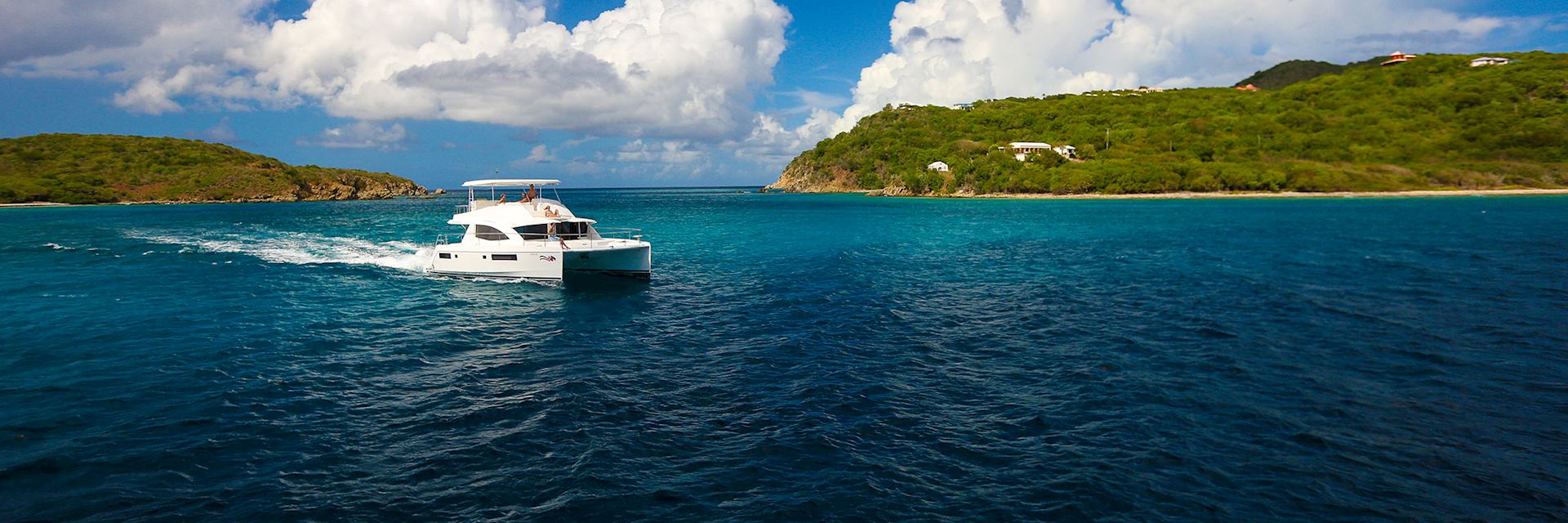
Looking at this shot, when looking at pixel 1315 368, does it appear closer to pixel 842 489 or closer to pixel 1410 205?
pixel 842 489

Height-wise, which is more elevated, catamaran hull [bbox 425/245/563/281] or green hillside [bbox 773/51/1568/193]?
green hillside [bbox 773/51/1568/193]

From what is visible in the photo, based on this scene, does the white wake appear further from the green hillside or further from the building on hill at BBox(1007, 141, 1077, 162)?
the building on hill at BBox(1007, 141, 1077, 162)

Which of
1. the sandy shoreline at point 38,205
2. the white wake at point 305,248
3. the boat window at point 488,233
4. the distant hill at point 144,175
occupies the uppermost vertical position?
the distant hill at point 144,175

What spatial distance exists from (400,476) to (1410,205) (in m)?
115

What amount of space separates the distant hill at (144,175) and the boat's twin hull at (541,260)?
167 metres

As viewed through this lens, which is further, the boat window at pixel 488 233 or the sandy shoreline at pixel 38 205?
the sandy shoreline at pixel 38 205

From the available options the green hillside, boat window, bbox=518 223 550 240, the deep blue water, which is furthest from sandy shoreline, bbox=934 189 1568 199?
boat window, bbox=518 223 550 240

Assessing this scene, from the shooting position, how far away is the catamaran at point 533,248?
105 feet

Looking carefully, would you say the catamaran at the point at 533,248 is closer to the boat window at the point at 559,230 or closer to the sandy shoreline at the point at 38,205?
the boat window at the point at 559,230

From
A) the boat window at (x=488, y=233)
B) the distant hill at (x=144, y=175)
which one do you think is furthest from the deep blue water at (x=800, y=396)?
the distant hill at (x=144, y=175)

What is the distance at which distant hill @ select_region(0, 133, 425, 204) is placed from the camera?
14350 centimetres

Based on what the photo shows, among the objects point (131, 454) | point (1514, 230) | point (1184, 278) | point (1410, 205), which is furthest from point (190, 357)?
point (1410, 205)

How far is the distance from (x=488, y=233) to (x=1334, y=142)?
17387cm

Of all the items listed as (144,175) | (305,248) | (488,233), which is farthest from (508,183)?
(144,175)
